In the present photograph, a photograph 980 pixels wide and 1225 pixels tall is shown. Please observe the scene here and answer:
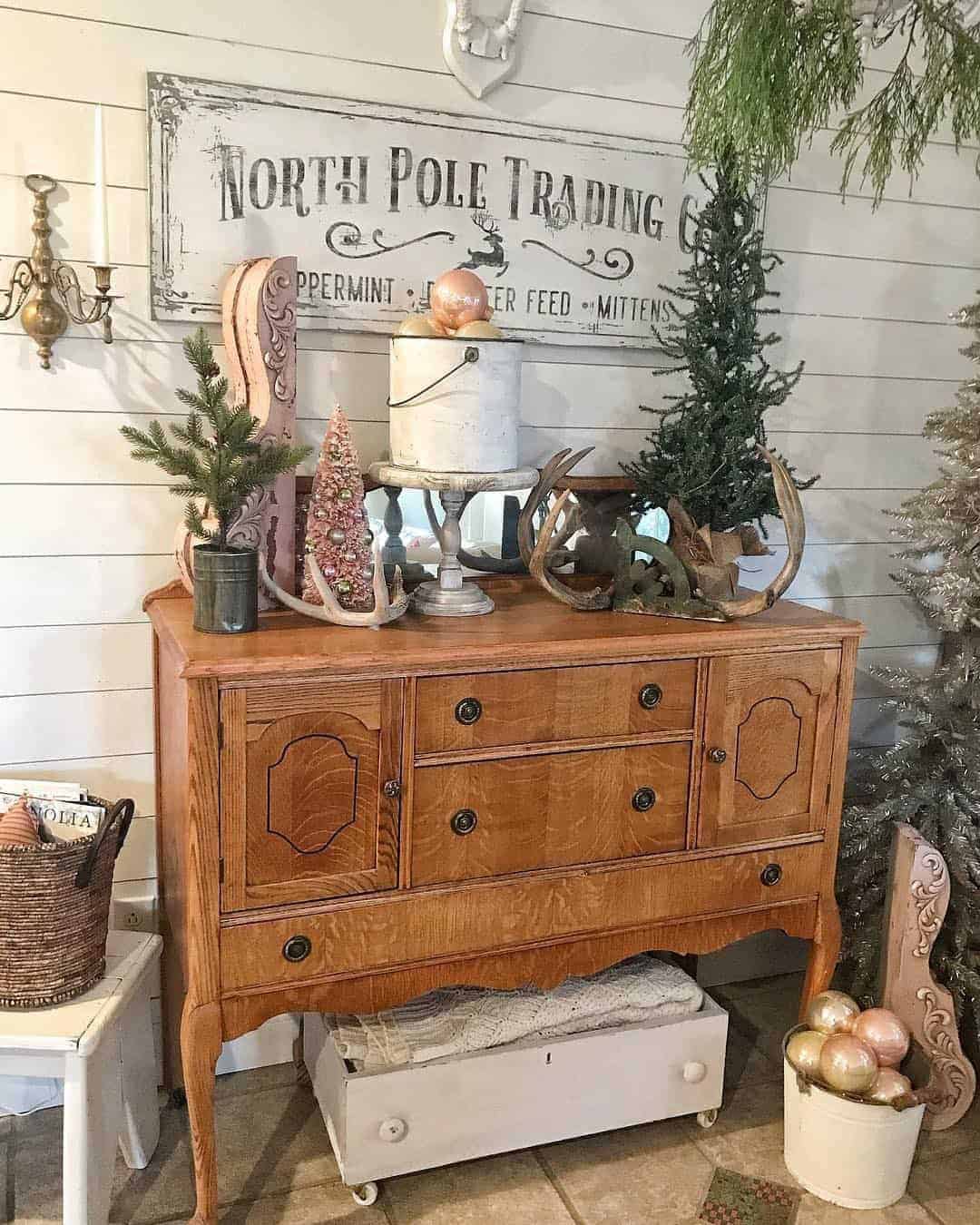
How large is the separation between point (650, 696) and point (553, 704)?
0.19 metres

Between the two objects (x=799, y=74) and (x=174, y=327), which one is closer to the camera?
(x=799, y=74)

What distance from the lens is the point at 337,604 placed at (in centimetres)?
194

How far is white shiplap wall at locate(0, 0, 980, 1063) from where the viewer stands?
195cm

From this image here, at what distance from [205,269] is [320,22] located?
0.50 metres

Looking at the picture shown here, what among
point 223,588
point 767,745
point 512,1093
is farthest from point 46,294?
point 512,1093

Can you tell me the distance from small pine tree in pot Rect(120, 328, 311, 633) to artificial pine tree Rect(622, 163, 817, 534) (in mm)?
777

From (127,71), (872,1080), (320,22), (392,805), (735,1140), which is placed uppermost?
(320,22)

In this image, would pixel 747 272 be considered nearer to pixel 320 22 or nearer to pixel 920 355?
pixel 920 355

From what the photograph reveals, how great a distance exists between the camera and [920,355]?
2664mm

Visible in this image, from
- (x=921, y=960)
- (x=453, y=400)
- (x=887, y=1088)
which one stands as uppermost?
(x=453, y=400)

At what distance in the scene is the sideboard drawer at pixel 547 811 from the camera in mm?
1891

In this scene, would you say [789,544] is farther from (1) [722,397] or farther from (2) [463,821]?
(2) [463,821]

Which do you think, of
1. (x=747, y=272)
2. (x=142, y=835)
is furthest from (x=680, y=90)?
(x=142, y=835)

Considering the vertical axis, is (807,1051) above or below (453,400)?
below
